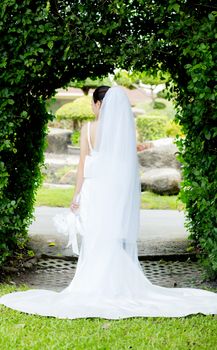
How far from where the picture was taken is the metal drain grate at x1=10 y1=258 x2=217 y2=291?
730 centimetres

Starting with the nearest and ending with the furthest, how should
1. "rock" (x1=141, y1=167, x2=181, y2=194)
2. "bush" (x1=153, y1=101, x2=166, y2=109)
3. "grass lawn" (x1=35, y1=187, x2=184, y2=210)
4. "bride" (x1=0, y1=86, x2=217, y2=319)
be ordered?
"bride" (x1=0, y1=86, x2=217, y2=319), "grass lawn" (x1=35, y1=187, x2=184, y2=210), "rock" (x1=141, y1=167, x2=181, y2=194), "bush" (x1=153, y1=101, x2=166, y2=109)

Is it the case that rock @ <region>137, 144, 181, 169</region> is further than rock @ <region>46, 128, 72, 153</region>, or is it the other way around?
rock @ <region>46, 128, 72, 153</region>

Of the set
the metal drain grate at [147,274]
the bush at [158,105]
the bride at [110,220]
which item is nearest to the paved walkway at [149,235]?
the metal drain grate at [147,274]

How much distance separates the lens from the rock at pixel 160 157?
58.3 feet

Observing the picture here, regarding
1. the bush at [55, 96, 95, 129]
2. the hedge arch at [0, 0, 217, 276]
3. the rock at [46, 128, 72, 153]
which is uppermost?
the hedge arch at [0, 0, 217, 276]

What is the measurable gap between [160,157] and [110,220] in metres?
11.3

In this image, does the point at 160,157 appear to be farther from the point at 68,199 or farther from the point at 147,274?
the point at 147,274

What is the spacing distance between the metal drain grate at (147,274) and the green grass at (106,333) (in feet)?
4.57

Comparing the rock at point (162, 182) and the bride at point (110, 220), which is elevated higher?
the bride at point (110, 220)

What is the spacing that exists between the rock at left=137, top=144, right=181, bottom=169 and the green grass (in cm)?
1200

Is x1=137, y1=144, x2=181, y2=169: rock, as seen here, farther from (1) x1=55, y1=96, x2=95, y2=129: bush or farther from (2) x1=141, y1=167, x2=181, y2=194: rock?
(1) x1=55, y1=96, x2=95, y2=129: bush

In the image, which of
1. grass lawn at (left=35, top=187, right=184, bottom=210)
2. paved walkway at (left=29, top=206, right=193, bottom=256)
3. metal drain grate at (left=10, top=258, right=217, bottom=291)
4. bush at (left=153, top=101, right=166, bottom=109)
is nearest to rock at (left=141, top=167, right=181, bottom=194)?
grass lawn at (left=35, top=187, right=184, bottom=210)

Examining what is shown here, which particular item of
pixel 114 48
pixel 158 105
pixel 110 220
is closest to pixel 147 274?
pixel 110 220

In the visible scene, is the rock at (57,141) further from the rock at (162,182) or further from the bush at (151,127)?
the rock at (162,182)
